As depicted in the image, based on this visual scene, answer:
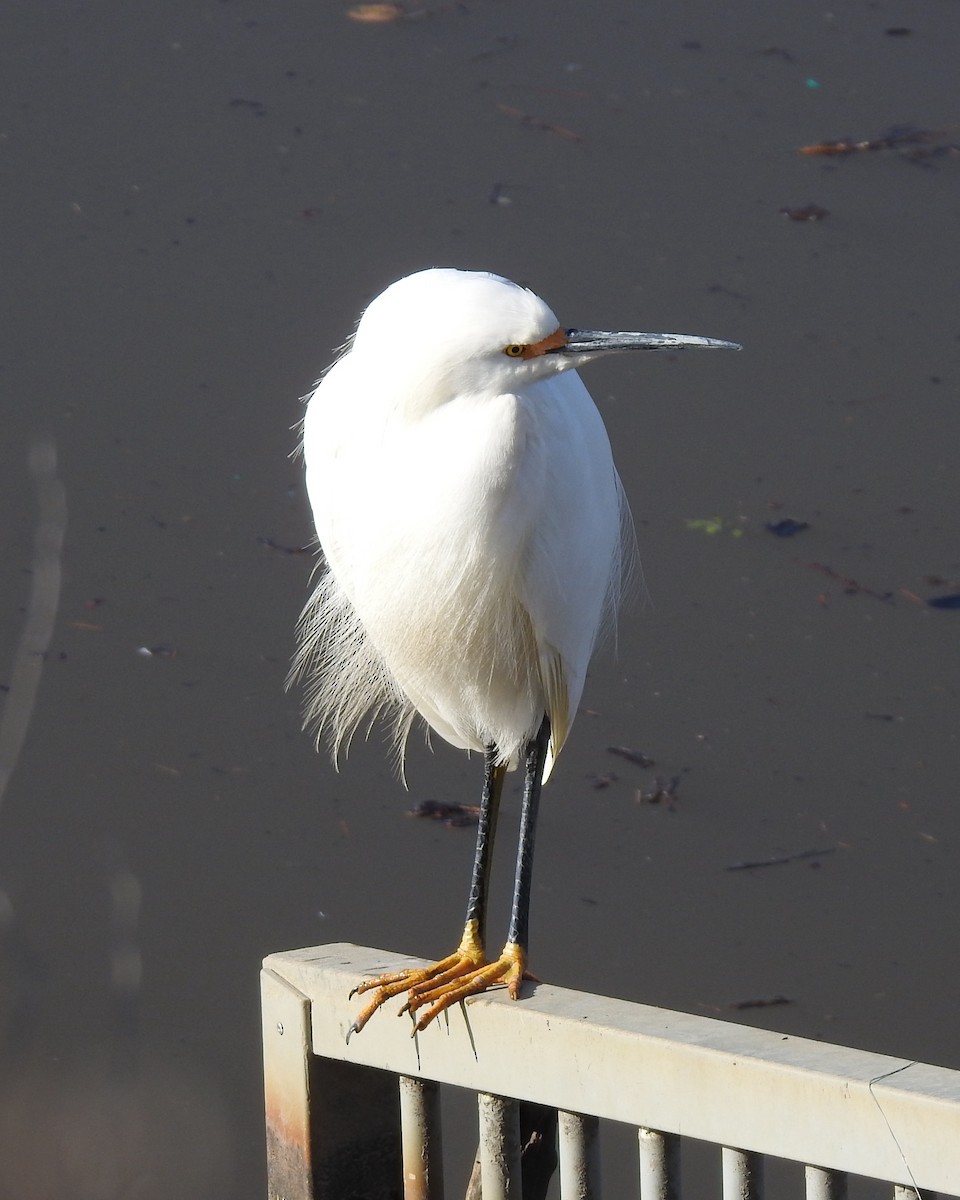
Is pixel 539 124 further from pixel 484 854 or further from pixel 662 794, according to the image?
pixel 484 854

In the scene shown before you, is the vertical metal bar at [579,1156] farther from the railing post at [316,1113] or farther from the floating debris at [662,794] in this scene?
the floating debris at [662,794]

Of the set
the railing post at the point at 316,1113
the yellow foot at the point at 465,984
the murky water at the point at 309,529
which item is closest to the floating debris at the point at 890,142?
the murky water at the point at 309,529

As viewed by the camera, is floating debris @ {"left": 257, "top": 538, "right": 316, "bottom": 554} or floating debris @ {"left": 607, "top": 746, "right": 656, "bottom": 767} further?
floating debris @ {"left": 257, "top": 538, "right": 316, "bottom": 554}

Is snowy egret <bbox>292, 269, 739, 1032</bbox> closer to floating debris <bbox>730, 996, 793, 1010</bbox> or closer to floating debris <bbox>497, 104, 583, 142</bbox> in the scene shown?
floating debris <bbox>730, 996, 793, 1010</bbox>

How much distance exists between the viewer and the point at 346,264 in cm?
269

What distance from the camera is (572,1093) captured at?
3.42ft

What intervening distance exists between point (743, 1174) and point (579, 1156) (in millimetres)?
136

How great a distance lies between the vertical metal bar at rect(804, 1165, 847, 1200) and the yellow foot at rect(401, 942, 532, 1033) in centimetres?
30

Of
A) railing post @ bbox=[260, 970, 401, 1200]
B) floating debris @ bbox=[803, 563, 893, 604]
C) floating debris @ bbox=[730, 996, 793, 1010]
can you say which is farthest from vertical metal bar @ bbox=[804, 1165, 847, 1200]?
floating debris @ bbox=[803, 563, 893, 604]

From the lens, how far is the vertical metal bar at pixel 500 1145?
1119mm

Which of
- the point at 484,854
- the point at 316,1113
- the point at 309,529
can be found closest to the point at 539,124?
the point at 309,529

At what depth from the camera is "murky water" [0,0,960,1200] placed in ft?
7.41

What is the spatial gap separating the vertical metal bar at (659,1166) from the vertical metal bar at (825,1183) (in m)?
0.10

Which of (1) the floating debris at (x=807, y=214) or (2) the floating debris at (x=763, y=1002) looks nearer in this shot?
(2) the floating debris at (x=763, y=1002)
